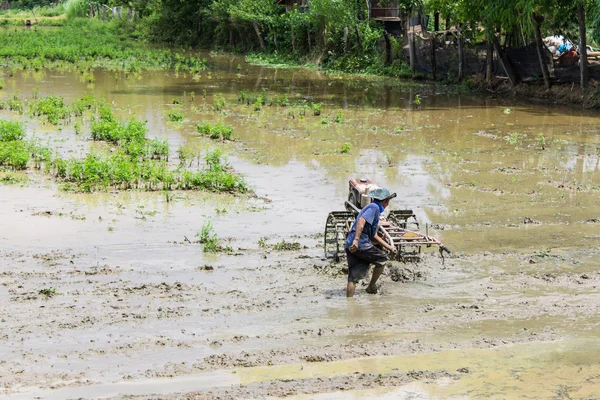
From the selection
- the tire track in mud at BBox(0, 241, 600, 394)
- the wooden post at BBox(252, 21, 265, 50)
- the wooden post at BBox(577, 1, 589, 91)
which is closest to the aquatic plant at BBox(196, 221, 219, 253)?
the tire track in mud at BBox(0, 241, 600, 394)

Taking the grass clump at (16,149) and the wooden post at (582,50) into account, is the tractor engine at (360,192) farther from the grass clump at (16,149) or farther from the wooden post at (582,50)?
the wooden post at (582,50)

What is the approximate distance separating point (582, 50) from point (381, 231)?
53.9 feet

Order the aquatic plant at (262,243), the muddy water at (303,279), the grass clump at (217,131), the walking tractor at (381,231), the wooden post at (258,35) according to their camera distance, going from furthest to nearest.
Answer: the wooden post at (258,35)
the grass clump at (217,131)
the aquatic plant at (262,243)
the walking tractor at (381,231)
the muddy water at (303,279)

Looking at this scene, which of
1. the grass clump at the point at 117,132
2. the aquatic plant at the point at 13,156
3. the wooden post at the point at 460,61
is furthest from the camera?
the wooden post at the point at 460,61

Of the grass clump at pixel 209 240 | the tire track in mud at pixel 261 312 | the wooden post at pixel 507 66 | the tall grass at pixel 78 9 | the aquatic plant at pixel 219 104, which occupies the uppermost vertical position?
the tall grass at pixel 78 9

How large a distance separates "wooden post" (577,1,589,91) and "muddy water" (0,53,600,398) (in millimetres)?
5808

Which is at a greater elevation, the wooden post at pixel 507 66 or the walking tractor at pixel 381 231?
the wooden post at pixel 507 66

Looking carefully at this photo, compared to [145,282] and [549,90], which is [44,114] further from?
[549,90]

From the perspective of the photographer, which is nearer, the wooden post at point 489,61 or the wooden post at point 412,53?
the wooden post at point 489,61

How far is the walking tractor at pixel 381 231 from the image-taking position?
9.95 meters

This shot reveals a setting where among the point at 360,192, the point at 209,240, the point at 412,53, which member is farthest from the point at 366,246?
the point at 412,53

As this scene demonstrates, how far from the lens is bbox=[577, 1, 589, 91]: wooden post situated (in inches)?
933

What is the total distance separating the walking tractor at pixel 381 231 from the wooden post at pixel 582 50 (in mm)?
14493

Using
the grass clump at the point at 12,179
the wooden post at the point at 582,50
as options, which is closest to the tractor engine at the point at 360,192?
the grass clump at the point at 12,179
